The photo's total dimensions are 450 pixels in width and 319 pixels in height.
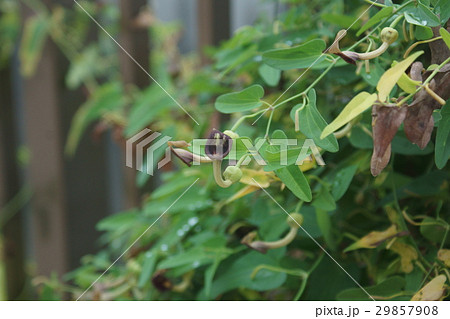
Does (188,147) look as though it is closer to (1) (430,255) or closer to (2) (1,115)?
(1) (430,255)

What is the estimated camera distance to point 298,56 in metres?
0.27

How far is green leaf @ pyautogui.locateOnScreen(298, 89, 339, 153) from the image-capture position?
9.8 inches

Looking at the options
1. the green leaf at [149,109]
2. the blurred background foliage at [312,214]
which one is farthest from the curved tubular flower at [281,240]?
the green leaf at [149,109]

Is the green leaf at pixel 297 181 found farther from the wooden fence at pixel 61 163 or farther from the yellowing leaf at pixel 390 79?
the wooden fence at pixel 61 163

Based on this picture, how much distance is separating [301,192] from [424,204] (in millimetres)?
138

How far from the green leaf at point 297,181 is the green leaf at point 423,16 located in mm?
92

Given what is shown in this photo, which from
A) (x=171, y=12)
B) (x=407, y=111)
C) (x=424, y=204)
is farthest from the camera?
(x=171, y=12)

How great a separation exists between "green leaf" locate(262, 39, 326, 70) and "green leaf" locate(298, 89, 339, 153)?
25 mm

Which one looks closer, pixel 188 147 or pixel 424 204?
pixel 188 147

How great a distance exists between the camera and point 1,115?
1.10 meters

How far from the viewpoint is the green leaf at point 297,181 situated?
0.26m

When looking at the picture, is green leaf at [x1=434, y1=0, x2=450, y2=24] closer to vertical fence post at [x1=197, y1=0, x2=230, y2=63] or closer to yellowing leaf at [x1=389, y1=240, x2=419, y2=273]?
yellowing leaf at [x1=389, y1=240, x2=419, y2=273]

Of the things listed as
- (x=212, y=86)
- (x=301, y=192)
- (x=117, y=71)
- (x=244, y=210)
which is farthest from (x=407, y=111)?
(x=117, y=71)
